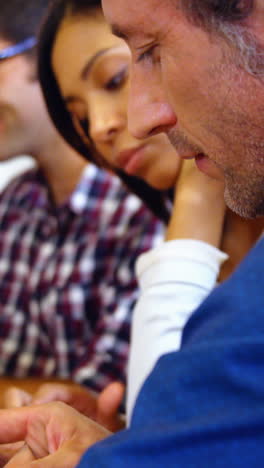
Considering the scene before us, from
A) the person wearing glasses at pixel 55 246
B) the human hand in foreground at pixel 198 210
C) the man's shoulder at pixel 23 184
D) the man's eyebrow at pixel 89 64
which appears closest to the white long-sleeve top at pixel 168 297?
the human hand in foreground at pixel 198 210

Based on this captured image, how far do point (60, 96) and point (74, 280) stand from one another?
51 cm

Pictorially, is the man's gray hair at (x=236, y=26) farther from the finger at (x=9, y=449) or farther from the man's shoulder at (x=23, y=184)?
the man's shoulder at (x=23, y=184)

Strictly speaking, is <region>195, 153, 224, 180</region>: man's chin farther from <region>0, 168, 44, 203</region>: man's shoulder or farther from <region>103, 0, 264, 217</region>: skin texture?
<region>0, 168, 44, 203</region>: man's shoulder

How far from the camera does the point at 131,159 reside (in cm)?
117

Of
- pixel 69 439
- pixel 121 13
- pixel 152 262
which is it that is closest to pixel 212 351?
pixel 69 439

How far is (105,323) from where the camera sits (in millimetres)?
1494

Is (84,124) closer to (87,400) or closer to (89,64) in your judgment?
(89,64)

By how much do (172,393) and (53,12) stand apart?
0.93 metres

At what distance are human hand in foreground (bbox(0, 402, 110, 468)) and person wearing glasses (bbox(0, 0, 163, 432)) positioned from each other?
0.69 m

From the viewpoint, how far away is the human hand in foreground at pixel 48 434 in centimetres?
61

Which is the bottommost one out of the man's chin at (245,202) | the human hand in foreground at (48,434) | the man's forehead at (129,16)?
the human hand in foreground at (48,434)

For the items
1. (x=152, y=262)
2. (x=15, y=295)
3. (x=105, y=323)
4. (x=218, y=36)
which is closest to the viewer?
(x=218, y=36)

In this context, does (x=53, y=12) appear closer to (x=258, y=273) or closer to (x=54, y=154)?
(x=54, y=154)

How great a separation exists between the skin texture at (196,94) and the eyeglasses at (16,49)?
1.15 m
